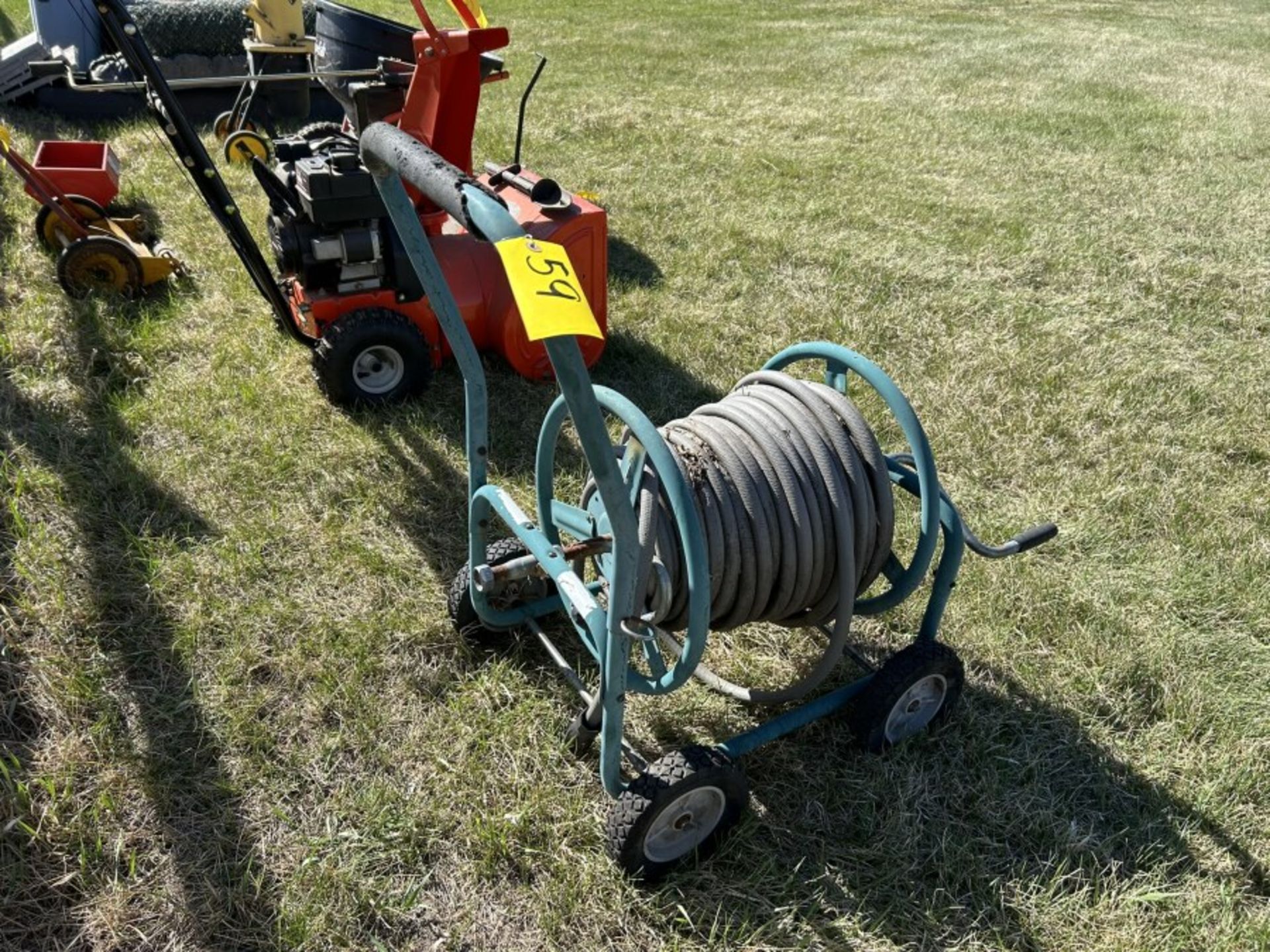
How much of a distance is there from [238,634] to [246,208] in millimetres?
4258

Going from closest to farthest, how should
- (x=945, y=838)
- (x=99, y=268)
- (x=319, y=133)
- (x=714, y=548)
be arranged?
(x=714, y=548) < (x=945, y=838) < (x=319, y=133) < (x=99, y=268)

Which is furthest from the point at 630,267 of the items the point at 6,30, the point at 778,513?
the point at 6,30

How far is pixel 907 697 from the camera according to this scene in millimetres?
2586

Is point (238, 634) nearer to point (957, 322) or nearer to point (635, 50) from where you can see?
point (957, 322)

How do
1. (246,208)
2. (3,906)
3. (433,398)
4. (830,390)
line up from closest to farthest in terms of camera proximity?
1. (3,906)
2. (830,390)
3. (433,398)
4. (246,208)

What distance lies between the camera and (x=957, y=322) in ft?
17.0

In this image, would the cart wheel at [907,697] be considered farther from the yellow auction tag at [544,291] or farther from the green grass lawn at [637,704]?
the yellow auction tag at [544,291]

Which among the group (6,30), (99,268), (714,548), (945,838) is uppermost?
(714,548)

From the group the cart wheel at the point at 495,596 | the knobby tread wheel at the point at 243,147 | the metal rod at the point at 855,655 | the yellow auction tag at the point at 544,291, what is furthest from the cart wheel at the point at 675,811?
the knobby tread wheel at the point at 243,147

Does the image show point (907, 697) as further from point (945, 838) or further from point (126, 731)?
point (126, 731)

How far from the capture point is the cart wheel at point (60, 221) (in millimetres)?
5207

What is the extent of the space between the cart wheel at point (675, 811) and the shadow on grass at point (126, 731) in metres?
0.84

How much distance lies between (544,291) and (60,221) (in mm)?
4835

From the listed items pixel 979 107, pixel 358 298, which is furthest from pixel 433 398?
pixel 979 107
